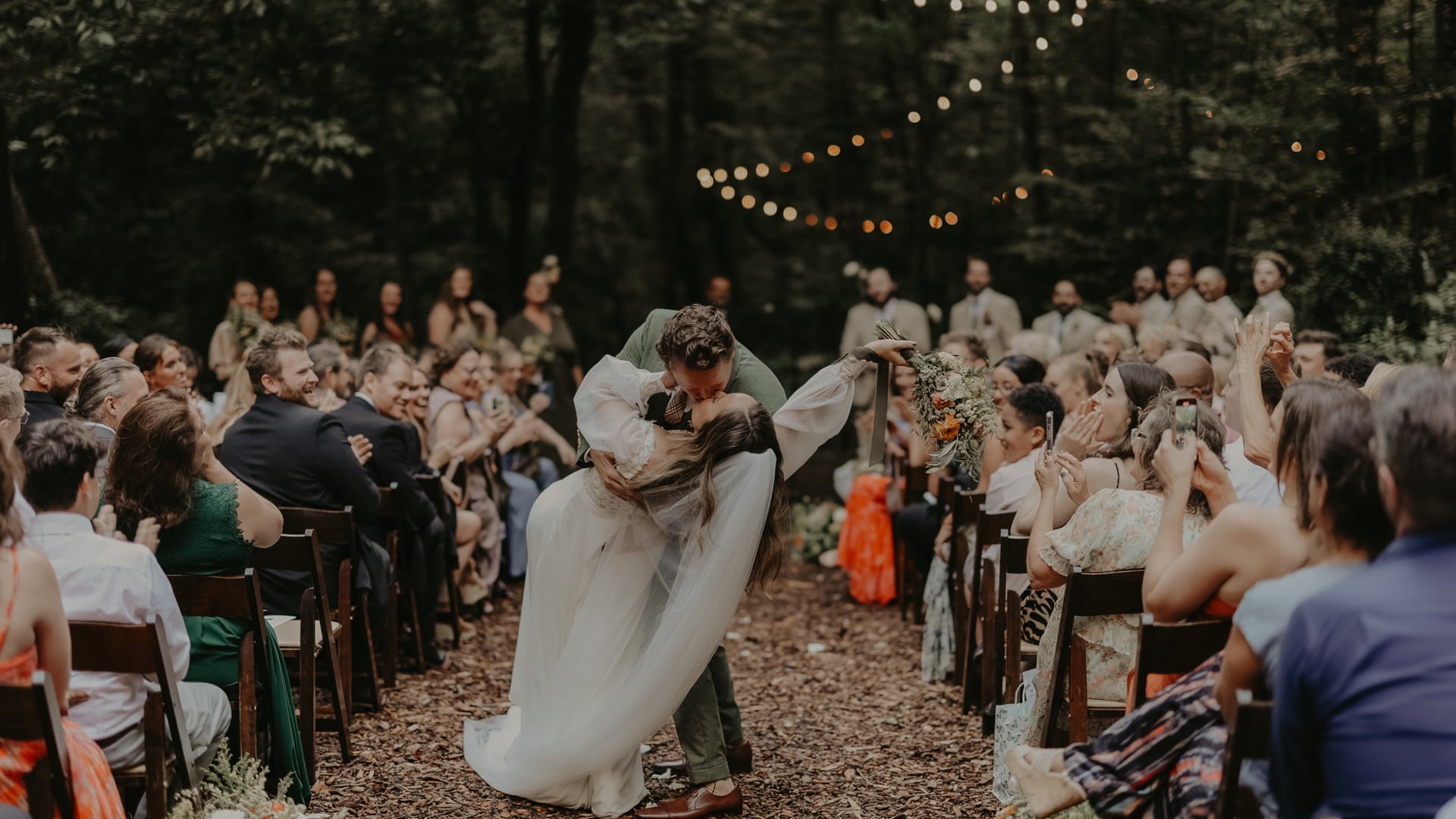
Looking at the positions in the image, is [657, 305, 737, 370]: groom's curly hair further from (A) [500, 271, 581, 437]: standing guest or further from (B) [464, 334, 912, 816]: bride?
(A) [500, 271, 581, 437]: standing guest

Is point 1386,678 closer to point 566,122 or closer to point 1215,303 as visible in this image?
point 1215,303

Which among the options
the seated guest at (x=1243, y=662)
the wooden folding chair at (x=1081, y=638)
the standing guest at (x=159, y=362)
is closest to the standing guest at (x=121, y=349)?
the standing guest at (x=159, y=362)

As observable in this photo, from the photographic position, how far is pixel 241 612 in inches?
148

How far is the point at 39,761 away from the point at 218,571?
3.98 ft

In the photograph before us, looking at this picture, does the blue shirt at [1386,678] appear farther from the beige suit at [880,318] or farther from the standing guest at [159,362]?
the beige suit at [880,318]

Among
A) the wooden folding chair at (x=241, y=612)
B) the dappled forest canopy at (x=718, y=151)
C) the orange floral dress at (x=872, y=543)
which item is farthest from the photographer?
the dappled forest canopy at (x=718, y=151)

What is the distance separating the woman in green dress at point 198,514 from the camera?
380cm

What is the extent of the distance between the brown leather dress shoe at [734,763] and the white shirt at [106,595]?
1871 millimetres

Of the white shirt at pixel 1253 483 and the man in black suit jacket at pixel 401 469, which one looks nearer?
the white shirt at pixel 1253 483

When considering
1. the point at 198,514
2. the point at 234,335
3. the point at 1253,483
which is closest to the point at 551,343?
the point at 234,335

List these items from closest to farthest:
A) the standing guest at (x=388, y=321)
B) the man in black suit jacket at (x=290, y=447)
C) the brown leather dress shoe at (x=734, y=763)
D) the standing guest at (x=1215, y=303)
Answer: the brown leather dress shoe at (x=734, y=763), the man in black suit jacket at (x=290, y=447), the standing guest at (x=1215, y=303), the standing guest at (x=388, y=321)

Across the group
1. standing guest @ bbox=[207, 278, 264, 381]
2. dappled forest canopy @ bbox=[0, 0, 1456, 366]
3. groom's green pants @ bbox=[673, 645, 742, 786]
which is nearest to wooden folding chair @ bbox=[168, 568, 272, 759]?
groom's green pants @ bbox=[673, 645, 742, 786]

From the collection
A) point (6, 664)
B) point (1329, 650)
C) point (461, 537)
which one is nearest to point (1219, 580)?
point (1329, 650)

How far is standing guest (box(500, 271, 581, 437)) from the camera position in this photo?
1092 centimetres
